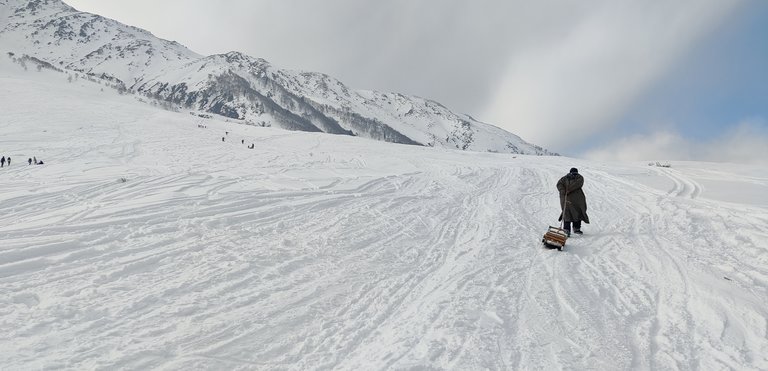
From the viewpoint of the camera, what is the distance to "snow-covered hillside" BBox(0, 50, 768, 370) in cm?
521

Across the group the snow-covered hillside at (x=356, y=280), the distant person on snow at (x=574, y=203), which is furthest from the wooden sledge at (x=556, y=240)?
the distant person on snow at (x=574, y=203)

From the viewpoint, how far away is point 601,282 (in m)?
8.19

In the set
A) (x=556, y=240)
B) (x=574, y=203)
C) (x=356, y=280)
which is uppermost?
(x=574, y=203)

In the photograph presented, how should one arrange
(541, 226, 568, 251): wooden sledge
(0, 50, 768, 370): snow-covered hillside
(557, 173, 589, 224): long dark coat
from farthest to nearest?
1. (557, 173, 589, 224): long dark coat
2. (541, 226, 568, 251): wooden sledge
3. (0, 50, 768, 370): snow-covered hillside

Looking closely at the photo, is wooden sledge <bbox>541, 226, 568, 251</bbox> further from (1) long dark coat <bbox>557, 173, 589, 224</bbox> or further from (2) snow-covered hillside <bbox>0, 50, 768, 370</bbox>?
(1) long dark coat <bbox>557, 173, 589, 224</bbox>

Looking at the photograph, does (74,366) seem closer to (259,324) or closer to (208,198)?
(259,324)

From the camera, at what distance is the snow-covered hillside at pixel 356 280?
521cm

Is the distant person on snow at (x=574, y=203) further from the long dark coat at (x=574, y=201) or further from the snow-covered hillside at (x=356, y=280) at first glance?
the snow-covered hillside at (x=356, y=280)

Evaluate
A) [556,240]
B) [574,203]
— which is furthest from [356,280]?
[574,203]

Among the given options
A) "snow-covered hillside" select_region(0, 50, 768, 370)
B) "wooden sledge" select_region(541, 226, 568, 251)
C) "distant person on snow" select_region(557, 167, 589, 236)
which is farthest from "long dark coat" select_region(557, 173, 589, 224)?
"wooden sledge" select_region(541, 226, 568, 251)

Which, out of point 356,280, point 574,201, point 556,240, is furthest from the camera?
point 574,201

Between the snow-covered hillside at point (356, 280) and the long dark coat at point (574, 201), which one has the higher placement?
the long dark coat at point (574, 201)

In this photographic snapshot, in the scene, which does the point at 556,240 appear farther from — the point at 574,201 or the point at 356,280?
the point at 356,280

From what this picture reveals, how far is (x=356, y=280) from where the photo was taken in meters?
7.63
